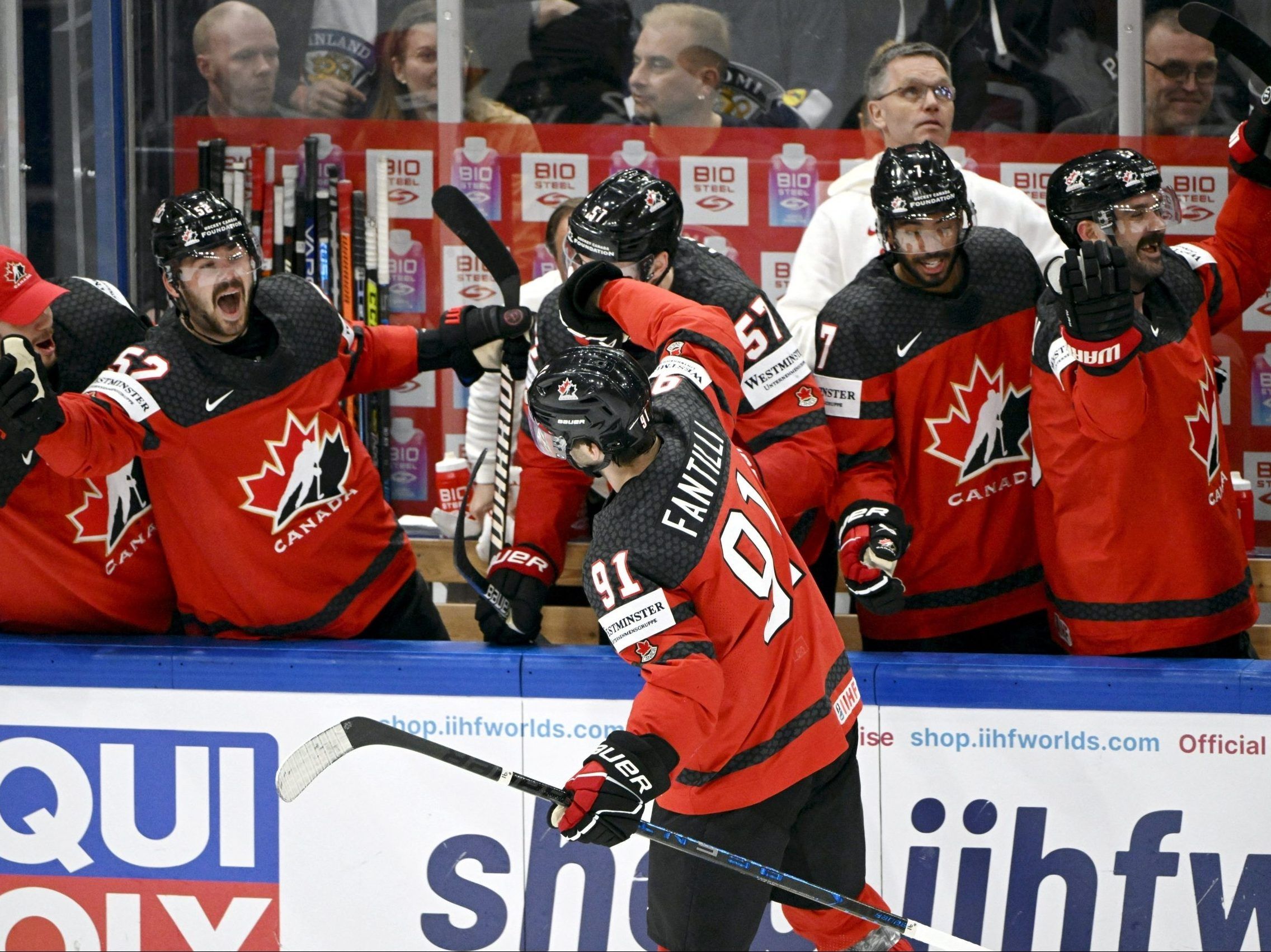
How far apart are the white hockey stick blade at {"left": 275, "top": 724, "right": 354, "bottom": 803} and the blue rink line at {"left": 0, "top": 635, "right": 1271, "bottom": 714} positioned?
56 centimetres

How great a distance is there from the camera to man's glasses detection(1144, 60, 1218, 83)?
4.34m

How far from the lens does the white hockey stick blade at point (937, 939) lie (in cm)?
286

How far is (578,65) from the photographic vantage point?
461 cm

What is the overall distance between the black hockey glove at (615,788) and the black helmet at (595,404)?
47 centimetres

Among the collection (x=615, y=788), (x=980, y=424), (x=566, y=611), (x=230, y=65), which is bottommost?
(x=566, y=611)

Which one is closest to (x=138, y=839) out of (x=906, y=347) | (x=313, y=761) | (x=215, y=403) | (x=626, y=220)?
(x=313, y=761)

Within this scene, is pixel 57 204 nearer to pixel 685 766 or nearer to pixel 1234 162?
pixel 685 766

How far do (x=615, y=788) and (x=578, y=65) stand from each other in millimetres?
2806

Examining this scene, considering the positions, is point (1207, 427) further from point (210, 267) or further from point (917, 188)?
point (210, 267)

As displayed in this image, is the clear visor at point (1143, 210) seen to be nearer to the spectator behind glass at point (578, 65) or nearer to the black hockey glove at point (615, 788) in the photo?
the black hockey glove at point (615, 788)

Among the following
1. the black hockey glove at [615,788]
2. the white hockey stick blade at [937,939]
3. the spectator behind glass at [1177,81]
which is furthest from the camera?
the spectator behind glass at [1177,81]

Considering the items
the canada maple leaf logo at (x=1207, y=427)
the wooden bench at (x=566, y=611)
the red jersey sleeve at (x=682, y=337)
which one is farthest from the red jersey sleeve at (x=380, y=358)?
the canada maple leaf logo at (x=1207, y=427)

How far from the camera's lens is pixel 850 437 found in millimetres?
3369

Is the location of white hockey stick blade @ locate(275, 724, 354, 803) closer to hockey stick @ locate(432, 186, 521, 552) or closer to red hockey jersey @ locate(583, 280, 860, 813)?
red hockey jersey @ locate(583, 280, 860, 813)
